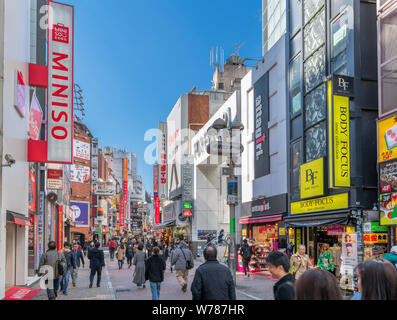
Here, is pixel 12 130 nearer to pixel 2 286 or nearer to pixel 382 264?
pixel 2 286

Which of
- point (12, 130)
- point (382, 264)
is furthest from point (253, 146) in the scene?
point (382, 264)

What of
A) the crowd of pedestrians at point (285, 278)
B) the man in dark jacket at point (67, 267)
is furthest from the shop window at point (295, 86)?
the man in dark jacket at point (67, 267)

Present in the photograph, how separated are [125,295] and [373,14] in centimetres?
1408

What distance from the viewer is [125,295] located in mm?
15609

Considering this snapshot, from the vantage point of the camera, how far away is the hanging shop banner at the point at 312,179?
19.2 metres

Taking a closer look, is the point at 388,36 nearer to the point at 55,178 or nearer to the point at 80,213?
the point at 55,178

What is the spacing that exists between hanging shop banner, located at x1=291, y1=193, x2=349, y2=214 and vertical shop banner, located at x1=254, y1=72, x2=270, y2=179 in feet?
15.9

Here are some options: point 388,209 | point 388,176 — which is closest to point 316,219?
point 388,209

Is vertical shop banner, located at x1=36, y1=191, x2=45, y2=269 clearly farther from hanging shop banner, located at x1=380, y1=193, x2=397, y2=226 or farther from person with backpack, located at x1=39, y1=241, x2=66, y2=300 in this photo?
hanging shop banner, located at x1=380, y1=193, x2=397, y2=226

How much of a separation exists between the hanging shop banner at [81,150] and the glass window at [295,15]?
46.3 m

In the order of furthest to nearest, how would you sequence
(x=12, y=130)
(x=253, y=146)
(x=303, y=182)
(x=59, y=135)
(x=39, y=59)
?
(x=253, y=146), (x=39, y=59), (x=303, y=182), (x=59, y=135), (x=12, y=130)

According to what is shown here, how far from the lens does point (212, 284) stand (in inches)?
251

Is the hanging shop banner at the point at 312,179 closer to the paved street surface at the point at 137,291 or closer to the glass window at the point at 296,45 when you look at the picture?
the paved street surface at the point at 137,291

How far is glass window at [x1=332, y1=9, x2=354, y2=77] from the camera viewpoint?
18.1 metres
